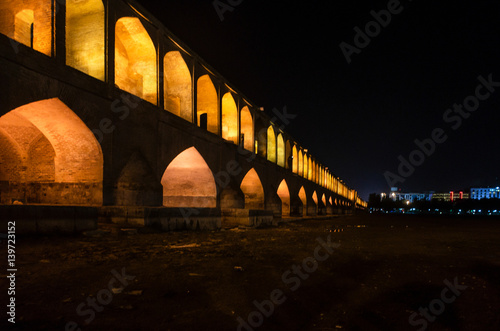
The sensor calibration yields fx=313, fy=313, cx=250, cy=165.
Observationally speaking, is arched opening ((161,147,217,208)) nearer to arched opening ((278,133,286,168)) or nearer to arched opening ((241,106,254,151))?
arched opening ((241,106,254,151))

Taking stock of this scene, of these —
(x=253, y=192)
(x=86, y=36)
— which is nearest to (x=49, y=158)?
(x=86, y=36)

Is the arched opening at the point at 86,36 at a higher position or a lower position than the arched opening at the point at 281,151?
higher

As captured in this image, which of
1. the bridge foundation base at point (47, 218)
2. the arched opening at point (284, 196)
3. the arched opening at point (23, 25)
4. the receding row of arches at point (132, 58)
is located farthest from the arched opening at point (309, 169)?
the bridge foundation base at point (47, 218)

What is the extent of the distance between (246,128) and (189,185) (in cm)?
692

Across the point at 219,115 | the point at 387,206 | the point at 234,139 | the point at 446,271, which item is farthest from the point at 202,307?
the point at 387,206

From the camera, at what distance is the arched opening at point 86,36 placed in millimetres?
8781

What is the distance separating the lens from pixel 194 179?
14227 mm

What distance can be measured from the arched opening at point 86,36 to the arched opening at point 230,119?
352 inches

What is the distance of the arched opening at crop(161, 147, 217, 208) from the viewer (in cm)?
1403

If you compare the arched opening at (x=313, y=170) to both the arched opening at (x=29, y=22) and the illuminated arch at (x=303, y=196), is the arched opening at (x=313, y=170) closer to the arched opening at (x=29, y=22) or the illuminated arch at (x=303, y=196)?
the illuminated arch at (x=303, y=196)

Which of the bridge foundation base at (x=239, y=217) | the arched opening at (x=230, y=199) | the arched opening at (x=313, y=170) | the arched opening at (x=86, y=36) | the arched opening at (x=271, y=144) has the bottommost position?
the bridge foundation base at (x=239, y=217)

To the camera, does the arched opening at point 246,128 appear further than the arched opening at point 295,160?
No

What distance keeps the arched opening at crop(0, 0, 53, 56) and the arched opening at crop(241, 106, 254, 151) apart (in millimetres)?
11765

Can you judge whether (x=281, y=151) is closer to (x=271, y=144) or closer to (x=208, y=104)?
(x=271, y=144)
